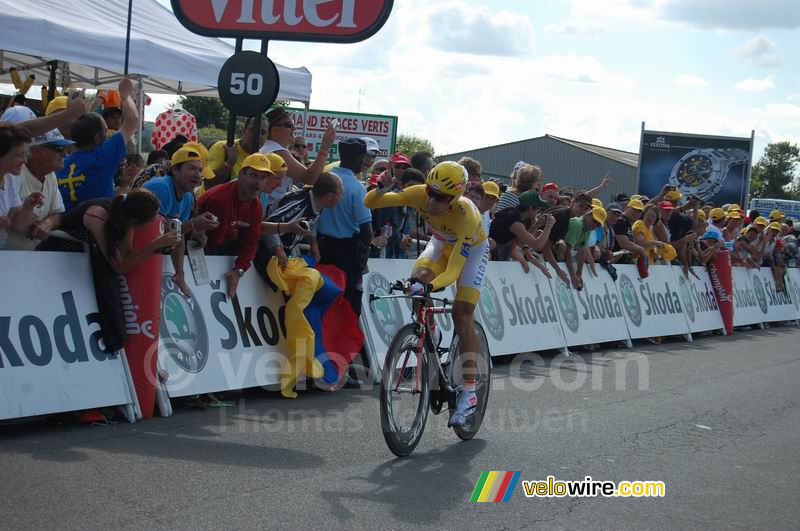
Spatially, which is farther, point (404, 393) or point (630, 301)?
point (630, 301)

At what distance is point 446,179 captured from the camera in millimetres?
6879

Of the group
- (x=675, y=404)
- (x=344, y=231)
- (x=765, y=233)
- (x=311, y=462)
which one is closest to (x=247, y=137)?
(x=344, y=231)

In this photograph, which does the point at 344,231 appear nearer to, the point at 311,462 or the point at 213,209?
the point at 213,209

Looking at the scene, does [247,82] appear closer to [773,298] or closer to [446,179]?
[446,179]

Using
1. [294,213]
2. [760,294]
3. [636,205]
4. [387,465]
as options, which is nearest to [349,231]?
[294,213]

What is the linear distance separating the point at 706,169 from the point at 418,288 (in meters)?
32.4

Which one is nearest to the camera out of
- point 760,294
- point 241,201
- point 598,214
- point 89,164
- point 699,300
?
point 89,164

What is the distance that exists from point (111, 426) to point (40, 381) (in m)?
0.63

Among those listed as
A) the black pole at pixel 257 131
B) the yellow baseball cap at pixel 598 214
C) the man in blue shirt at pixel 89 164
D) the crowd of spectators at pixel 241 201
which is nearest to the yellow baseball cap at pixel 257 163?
the crowd of spectators at pixel 241 201

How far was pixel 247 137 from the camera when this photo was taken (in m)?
9.79

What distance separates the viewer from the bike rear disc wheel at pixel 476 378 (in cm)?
738

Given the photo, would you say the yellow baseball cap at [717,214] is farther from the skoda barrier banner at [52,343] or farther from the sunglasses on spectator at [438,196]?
the skoda barrier banner at [52,343]

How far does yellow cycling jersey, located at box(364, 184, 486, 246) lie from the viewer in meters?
7.20

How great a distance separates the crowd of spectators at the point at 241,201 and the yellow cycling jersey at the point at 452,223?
1637 millimetres
